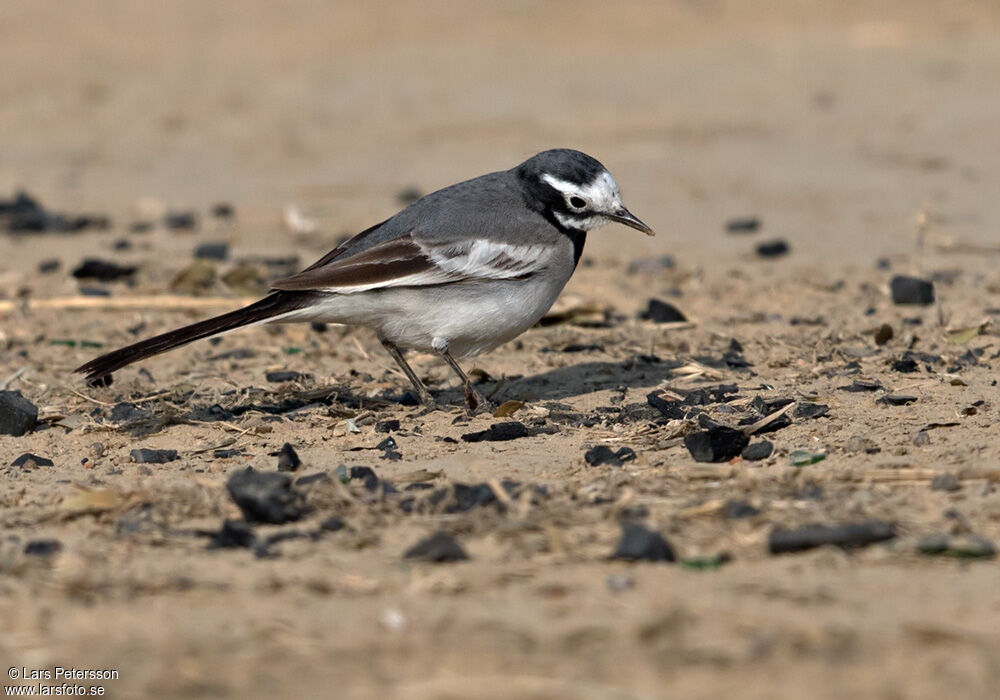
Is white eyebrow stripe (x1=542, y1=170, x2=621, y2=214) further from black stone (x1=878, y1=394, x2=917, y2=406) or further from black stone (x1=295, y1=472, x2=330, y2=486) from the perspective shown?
black stone (x1=295, y1=472, x2=330, y2=486)

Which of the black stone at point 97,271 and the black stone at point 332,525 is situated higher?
the black stone at point 97,271

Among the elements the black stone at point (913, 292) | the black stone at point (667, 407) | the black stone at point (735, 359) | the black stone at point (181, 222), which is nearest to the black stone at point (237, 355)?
the black stone at point (667, 407)

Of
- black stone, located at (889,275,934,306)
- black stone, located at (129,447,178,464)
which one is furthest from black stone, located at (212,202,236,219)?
black stone, located at (129,447,178,464)

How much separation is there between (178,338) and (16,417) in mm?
816

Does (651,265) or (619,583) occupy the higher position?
(651,265)

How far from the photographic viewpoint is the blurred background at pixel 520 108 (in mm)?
11398

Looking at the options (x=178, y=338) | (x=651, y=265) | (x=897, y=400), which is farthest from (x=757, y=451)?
(x=651, y=265)

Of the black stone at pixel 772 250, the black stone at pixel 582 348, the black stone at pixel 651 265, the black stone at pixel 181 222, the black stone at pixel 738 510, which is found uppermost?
the black stone at pixel 181 222

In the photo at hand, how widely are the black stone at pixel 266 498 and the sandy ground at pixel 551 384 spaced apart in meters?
0.06

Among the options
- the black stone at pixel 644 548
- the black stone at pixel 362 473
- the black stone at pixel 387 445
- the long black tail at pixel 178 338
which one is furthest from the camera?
the long black tail at pixel 178 338

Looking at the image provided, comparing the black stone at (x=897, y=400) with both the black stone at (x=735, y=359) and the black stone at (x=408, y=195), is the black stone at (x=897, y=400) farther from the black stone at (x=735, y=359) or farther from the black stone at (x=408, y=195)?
the black stone at (x=408, y=195)

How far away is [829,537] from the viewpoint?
4.12 m

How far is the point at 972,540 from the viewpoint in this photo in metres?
4.12

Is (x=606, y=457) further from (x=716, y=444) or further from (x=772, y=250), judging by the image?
(x=772, y=250)
